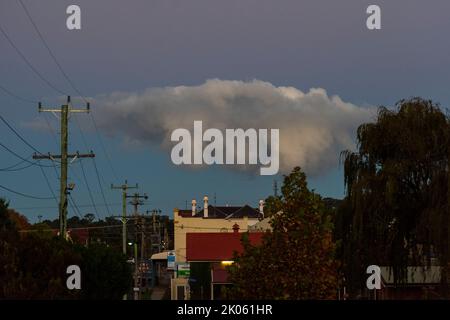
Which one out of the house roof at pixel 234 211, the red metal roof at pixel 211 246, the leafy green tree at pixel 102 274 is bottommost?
the leafy green tree at pixel 102 274

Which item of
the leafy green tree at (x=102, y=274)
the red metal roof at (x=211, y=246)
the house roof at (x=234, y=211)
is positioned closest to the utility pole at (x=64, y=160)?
the leafy green tree at (x=102, y=274)

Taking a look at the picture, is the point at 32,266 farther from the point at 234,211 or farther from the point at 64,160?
the point at 234,211

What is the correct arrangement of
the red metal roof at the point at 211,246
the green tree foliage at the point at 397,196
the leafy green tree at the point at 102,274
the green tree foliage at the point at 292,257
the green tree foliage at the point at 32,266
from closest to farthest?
the green tree foliage at the point at 292,257, the green tree foliage at the point at 32,266, the green tree foliage at the point at 397,196, the leafy green tree at the point at 102,274, the red metal roof at the point at 211,246

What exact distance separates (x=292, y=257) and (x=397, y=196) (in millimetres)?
15881

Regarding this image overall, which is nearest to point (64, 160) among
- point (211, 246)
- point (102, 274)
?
point (102, 274)

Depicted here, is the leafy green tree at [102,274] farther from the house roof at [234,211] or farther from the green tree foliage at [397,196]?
the house roof at [234,211]

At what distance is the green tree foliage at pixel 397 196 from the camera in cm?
3456

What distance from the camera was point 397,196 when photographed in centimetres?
3509

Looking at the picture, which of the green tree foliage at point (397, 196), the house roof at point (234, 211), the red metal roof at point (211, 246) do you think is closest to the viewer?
the green tree foliage at point (397, 196)

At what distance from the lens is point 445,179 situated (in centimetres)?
3338

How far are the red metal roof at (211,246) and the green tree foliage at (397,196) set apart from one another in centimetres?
3600

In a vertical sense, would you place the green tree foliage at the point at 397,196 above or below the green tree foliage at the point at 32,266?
above
